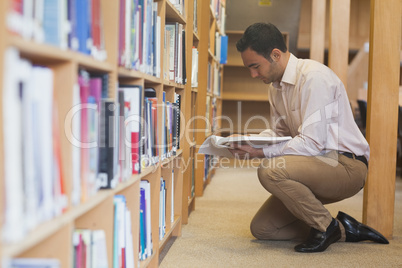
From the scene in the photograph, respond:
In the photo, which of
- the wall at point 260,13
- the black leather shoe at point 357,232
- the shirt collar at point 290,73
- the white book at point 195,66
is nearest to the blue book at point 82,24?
the shirt collar at point 290,73

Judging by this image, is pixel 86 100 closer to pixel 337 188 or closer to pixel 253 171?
pixel 337 188

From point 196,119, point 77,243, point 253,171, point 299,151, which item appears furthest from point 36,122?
point 253,171

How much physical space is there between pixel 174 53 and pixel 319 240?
1.15 m

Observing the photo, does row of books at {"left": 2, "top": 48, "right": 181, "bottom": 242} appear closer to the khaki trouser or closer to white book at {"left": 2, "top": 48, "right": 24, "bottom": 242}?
white book at {"left": 2, "top": 48, "right": 24, "bottom": 242}

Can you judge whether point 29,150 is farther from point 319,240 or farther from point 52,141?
point 319,240

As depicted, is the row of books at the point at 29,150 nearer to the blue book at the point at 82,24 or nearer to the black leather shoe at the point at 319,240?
the blue book at the point at 82,24

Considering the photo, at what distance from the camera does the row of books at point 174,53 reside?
2.34m

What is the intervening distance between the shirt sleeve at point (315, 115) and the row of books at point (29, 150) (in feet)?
4.75

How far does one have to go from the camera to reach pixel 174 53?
247cm

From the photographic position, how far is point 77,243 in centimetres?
129

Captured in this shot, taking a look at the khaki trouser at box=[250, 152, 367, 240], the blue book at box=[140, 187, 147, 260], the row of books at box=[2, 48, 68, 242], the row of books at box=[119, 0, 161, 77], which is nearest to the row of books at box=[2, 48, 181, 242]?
the row of books at box=[2, 48, 68, 242]

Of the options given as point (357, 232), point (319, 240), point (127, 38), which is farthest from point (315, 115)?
point (127, 38)

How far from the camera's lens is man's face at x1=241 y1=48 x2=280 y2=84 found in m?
2.42

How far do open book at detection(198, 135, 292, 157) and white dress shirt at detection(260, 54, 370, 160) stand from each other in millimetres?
50
